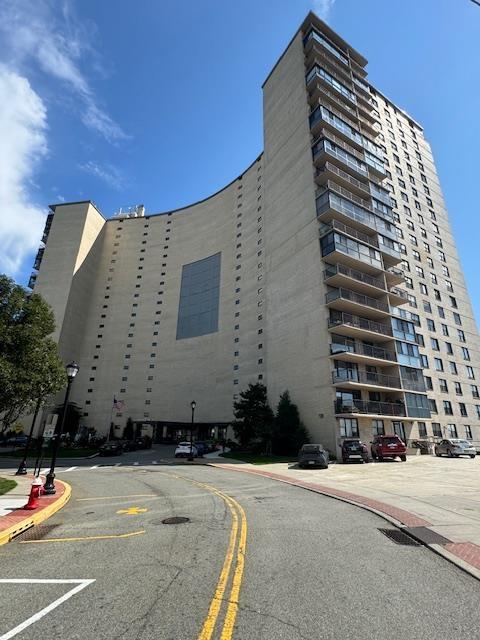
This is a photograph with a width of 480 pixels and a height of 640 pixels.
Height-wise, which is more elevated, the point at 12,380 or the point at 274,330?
the point at 274,330

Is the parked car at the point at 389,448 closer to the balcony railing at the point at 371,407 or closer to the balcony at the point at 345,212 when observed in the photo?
the balcony railing at the point at 371,407

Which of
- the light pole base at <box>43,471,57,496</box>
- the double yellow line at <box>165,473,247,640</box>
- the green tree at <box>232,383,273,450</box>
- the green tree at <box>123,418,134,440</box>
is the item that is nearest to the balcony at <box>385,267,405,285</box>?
the green tree at <box>232,383,273,450</box>

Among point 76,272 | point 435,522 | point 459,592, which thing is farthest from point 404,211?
point 76,272

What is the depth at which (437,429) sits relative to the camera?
129 feet

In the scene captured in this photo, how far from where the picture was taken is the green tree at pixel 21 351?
57.6 ft

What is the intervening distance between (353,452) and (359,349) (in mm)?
10995

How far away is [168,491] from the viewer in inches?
549

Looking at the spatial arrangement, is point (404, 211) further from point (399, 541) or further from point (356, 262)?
point (399, 541)

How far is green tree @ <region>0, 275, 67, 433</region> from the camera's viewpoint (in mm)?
17562

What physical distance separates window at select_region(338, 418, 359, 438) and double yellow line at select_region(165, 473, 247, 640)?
23989 millimetres

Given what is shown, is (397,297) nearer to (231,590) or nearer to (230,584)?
(230,584)

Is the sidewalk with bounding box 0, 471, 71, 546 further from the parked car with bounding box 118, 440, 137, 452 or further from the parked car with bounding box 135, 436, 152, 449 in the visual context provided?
the parked car with bounding box 135, 436, 152, 449

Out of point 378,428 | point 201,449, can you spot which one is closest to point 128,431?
point 201,449

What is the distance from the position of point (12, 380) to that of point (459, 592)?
757 inches
